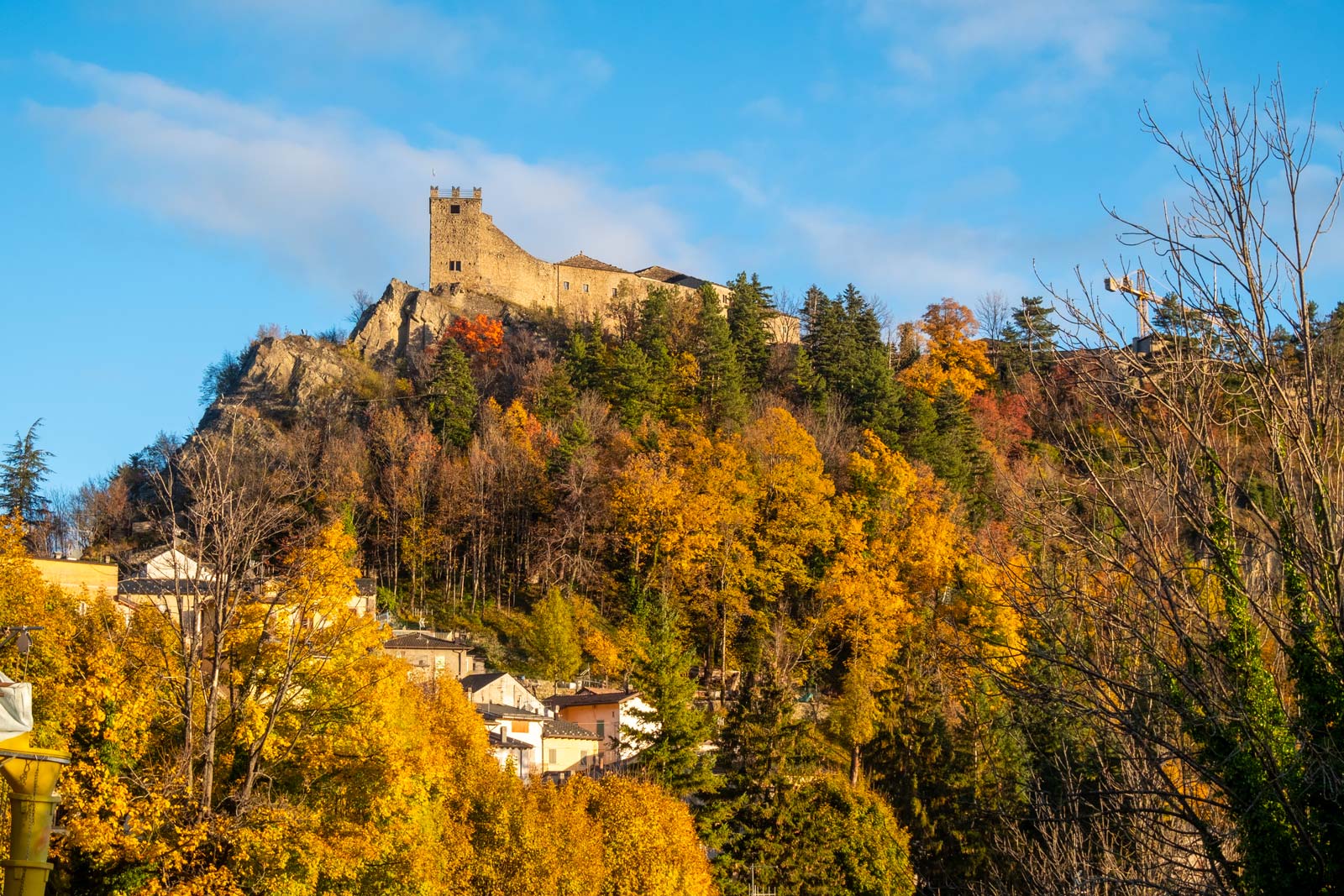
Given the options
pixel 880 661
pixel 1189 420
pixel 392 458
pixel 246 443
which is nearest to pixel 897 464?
pixel 880 661

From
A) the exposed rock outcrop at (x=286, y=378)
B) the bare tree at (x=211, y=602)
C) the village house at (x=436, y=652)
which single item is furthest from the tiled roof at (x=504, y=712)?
the exposed rock outcrop at (x=286, y=378)

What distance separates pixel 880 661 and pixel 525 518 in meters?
17.0

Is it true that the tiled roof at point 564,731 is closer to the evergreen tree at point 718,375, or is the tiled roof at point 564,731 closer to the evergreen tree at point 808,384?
the evergreen tree at point 718,375

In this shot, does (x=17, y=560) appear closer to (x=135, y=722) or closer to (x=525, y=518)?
(x=135, y=722)

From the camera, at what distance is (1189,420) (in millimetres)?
9711

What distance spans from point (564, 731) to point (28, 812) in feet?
112

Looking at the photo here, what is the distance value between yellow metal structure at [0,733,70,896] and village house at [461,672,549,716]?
34161 millimetres

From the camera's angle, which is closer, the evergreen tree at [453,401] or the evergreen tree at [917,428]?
the evergreen tree at [453,401]

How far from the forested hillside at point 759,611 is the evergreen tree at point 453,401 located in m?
0.22

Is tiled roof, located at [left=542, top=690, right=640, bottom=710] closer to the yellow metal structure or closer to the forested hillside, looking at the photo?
the forested hillside

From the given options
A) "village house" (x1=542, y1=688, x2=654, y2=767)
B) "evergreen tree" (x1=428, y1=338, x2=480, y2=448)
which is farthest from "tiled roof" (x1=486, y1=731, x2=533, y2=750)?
"evergreen tree" (x1=428, y1=338, x2=480, y2=448)

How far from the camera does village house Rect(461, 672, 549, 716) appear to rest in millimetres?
40656

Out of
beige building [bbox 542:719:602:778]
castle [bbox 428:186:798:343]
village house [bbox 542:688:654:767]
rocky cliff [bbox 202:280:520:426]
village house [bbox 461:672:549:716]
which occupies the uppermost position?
castle [bbox 428:186:798:343]

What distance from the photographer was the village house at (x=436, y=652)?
140 ft
